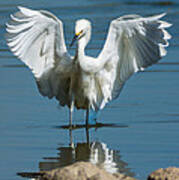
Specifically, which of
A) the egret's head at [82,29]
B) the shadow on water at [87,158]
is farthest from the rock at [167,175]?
the egret's head at [82,29]

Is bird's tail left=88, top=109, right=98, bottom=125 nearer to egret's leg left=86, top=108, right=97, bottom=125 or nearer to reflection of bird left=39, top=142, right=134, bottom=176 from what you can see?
egret's leg left=86, top=108, right=97, bottom=125

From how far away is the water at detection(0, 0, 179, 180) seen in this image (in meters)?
8.30

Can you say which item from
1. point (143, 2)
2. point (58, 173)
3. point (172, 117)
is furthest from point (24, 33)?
point (143, 2)

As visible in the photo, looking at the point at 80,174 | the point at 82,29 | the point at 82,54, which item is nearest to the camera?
the point at 80,174

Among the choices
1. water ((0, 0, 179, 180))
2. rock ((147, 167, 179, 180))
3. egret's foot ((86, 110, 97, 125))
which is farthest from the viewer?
egret's foot ((86, 110, 97, 125))

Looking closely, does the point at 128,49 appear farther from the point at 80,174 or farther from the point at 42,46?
the point at 80,174

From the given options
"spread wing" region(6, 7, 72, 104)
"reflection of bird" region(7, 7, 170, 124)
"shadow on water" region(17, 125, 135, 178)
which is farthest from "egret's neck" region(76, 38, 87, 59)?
"shadow on water" region(17, 125, 135, 178)

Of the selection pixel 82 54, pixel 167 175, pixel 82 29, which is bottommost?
pixel 167 175

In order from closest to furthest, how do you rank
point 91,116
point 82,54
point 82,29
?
1. point 82,29
2. point 82,54
3. point 91,116

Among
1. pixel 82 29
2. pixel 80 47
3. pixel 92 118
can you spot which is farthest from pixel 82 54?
pixel 92 118

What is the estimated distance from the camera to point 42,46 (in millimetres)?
10062

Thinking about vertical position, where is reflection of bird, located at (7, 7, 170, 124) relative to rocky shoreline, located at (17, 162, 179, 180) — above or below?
above

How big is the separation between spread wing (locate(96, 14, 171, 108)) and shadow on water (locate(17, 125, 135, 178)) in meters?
1.19

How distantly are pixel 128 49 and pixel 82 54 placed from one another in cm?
81
